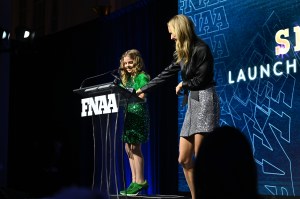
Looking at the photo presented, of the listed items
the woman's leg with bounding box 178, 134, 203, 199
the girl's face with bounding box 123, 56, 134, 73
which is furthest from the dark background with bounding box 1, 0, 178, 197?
the woman's leg with bounding box 178, 134, 203, 199

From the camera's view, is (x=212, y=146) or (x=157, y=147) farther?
(x=157, y=147)

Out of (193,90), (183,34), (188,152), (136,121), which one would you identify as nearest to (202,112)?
(193,90)

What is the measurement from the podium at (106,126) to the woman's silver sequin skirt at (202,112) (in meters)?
0.36

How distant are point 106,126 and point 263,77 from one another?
1732mm

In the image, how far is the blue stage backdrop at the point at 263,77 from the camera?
13.7 ft

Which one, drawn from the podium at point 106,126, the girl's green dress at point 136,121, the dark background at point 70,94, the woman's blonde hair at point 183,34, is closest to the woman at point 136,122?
the girl's green dress at point 136,121

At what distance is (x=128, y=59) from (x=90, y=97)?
3.49 feet

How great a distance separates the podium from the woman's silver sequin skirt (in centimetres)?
36

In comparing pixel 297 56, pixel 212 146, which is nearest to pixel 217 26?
pixel 297 56

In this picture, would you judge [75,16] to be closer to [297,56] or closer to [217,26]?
[217,26]

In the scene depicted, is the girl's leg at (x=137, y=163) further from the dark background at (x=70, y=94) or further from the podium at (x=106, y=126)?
the podium at (x=106, y=126)

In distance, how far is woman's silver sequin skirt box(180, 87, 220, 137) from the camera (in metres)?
3.17

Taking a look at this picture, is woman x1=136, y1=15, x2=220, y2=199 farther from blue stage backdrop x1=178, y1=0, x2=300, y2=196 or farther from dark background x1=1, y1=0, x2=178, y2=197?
dark background x1=1, y1=0, x2=178, y2=197

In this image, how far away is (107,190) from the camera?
10.7 ft
